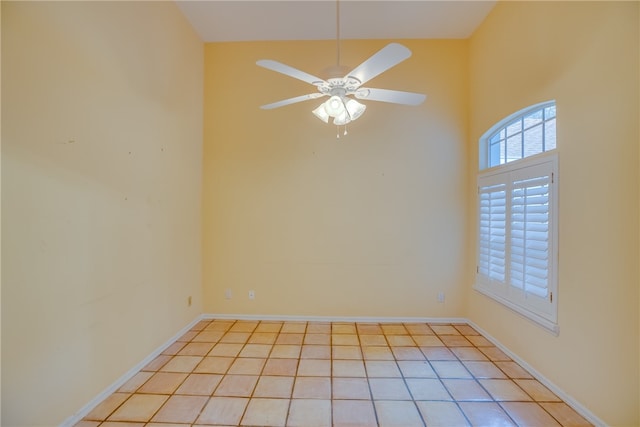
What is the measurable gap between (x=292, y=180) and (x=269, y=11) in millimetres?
1834

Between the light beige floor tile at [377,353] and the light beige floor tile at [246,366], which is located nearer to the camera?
the light beige floor tile at [246,366]

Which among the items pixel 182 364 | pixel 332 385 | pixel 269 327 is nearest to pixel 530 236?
pixel 332 385

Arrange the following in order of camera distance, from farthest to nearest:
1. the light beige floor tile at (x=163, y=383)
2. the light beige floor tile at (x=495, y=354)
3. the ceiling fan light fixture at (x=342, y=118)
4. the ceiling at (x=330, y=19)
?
the ceiling at (x=330, y=19)
the light beige floor tile at (x=495, y=354)
the light beige floor tile at (x=163, y=383)
the ceiling fan light fixture at (x=342, y=118)

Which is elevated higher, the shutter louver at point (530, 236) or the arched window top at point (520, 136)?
the arched window top at point (520, 136)

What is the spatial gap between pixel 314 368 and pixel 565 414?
181 cm

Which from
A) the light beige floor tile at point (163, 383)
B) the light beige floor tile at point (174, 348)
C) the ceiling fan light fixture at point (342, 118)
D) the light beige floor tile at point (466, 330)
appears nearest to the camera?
the ceiling fan light fixture at point (342, 118)

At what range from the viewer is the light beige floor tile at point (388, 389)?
2057mm

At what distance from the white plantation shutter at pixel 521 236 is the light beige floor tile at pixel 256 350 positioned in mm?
2370

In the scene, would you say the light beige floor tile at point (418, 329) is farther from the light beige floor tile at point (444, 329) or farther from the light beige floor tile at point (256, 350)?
the light beige floor tile at point (256, 350)

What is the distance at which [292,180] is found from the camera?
11.4 ft

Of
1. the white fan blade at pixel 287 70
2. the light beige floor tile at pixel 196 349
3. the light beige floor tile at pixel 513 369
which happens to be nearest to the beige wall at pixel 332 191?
the light beige floor tile at pixel 196 349

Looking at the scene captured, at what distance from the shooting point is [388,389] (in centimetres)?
214

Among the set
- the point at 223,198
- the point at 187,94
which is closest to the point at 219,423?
the point at 223,198

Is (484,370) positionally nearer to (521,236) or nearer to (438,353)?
(438,353)
